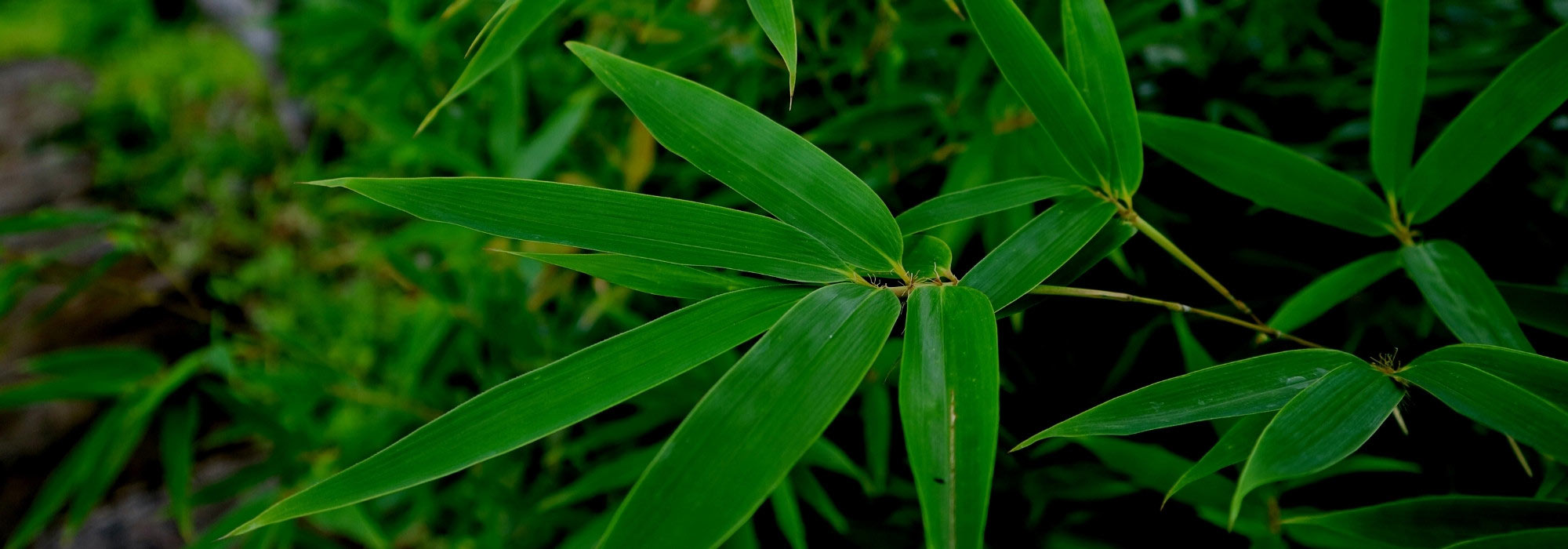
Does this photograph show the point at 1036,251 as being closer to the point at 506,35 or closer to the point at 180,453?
the point at 506,35

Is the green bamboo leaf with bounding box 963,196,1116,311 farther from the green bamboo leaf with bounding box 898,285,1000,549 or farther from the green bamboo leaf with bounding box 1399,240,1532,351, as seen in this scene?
the green bamboo leaf with bounding box 1399,240,1532,351

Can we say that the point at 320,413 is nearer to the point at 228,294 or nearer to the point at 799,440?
the point at 228,294

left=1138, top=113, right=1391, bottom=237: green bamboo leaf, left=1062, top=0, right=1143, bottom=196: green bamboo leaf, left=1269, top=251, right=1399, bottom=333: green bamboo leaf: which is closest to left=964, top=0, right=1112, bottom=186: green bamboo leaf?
left=1062, top=0, right=1143, bottom=196: green bamboo leaf

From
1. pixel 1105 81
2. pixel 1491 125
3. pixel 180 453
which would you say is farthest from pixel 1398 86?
pixel 180 453

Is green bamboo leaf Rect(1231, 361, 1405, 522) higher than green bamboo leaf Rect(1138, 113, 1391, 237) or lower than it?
lower

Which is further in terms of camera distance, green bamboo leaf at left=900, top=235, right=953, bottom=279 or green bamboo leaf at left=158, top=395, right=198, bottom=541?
green bamboo leaf at left=158, top=395, right=198, bottom=541

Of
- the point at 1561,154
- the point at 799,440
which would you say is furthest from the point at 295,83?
the point at 1561,154

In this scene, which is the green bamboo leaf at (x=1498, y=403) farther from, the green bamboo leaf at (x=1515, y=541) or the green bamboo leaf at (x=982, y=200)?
the green bamboo leaf at (x=982, y=200)
